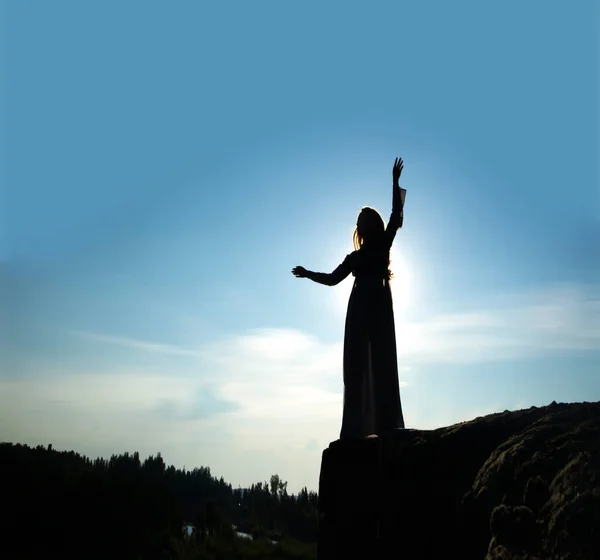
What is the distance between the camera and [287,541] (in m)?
49.8

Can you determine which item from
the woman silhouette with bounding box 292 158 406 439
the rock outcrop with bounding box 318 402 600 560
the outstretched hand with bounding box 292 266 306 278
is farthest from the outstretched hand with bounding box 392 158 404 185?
the rock outcrop with bounding box 318 402 600 560

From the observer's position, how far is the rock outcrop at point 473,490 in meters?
3.29

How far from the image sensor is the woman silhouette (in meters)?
8.30

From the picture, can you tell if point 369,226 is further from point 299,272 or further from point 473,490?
point 473,490

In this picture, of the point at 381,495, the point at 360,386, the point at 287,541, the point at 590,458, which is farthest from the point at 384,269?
the point at 287,541

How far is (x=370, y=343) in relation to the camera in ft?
28.3

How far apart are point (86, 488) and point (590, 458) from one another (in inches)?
1841

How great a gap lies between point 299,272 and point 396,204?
5.46ft

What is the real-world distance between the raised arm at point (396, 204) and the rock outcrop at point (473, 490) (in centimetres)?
296

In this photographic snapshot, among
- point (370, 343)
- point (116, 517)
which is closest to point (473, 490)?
point (370, 343)

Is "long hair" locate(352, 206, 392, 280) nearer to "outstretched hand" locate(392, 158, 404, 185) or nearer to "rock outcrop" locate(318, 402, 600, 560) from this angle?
"outstretched hand" locate(392, 158, 404, 185)

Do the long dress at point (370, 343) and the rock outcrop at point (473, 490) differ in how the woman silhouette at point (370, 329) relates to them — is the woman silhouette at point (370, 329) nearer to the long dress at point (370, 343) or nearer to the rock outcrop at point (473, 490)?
the long dress at point (370, 343)

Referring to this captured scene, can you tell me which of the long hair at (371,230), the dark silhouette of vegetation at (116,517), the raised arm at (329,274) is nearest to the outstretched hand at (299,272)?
the raised arm at (329,274)

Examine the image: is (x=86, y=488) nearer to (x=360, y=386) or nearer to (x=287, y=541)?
(x=287, y=541)
